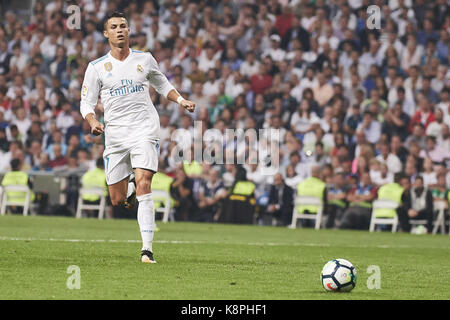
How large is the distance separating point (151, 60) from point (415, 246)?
259 inches

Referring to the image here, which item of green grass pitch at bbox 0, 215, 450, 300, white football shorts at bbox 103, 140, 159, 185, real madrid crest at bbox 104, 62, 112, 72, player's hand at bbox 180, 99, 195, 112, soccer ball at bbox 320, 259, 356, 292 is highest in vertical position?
real madrid crest at bbox 104, 62, 112, 72

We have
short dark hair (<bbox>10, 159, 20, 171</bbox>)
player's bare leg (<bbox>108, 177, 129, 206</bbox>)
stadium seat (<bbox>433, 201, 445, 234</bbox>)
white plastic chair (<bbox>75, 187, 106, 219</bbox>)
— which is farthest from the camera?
short dark hair (<bbox>10, 159, 20, 171</bbox>)

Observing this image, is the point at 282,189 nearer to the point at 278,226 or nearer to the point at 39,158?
the point at 278,226

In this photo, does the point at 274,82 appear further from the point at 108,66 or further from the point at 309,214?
the point at 108,66

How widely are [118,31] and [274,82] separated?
1375cm

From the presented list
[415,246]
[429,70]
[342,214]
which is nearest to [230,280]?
[415,246]

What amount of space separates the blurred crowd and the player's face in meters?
11.2

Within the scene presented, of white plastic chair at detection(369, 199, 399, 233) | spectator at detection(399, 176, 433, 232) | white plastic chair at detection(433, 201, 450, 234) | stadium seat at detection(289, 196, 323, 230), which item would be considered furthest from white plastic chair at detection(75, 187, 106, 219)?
white plastic chair at detection(433, 201, 450, 234)

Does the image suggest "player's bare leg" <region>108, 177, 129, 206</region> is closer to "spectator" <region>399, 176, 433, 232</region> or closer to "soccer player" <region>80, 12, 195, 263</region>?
"soccer player" <region>80, 12, 195, 263</region>

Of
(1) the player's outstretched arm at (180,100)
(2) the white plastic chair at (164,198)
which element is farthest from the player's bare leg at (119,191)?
(2) the white plastic chair at (164,198)

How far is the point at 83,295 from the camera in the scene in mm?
7512

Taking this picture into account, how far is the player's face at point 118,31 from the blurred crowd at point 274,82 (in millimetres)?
11204

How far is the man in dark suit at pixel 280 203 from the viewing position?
857 inches

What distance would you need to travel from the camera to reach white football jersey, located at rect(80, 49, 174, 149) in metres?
11.0
